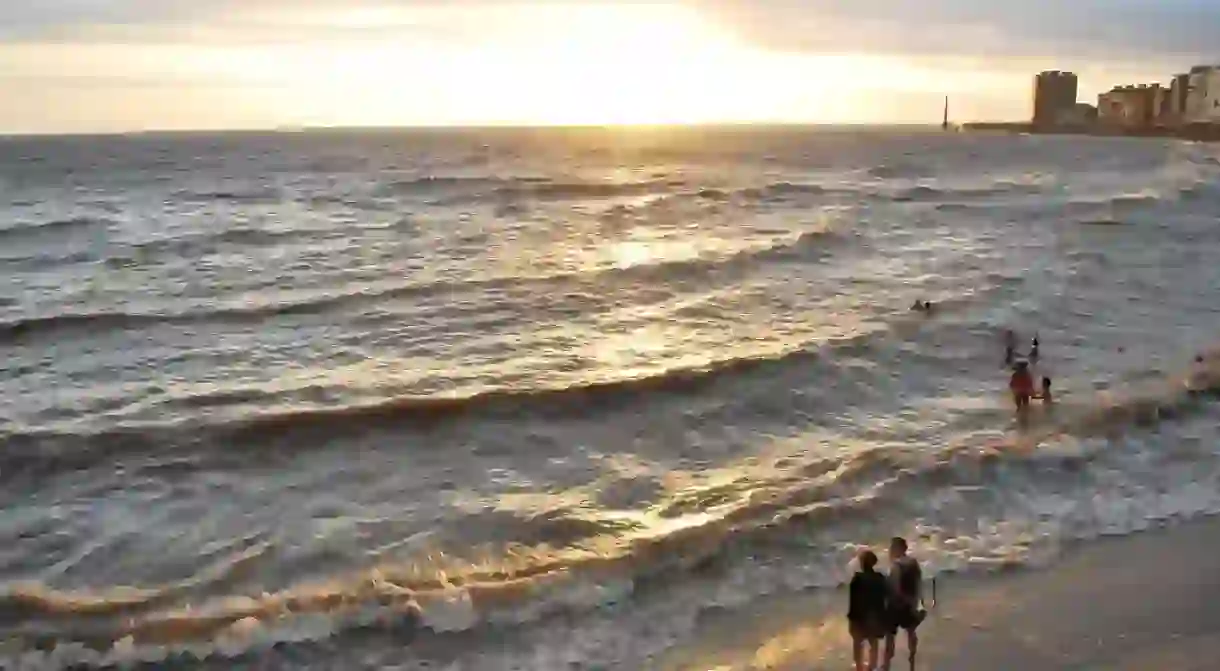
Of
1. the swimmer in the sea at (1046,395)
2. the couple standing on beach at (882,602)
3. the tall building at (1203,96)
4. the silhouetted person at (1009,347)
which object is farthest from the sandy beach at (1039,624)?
the tall building at (1203,96)

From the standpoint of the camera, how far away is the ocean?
1002cm

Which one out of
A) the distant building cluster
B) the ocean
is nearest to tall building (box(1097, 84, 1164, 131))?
the distant building cluster

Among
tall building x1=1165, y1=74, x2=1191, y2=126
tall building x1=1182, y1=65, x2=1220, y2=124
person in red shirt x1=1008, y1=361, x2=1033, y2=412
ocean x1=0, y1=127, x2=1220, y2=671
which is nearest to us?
ocean x1=0, y1=127, x2=1220, y2=671

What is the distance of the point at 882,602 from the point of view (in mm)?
7867

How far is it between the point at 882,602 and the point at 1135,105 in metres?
179

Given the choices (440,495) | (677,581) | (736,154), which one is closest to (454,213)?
(440,495)

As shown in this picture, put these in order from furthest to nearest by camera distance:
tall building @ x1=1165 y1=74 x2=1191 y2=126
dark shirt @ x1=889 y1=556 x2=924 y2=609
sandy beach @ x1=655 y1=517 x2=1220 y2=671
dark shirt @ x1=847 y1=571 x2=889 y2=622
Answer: tall building @ x1=1165 y1=74 x2=1191 y2=126, sandy beach @ x1=655 y1=517 x2=1220 y2=671, dark shirt @ x1=889 y1=556 x2=924 y2=609, dark shirt @ x1=847 y1=571 x2=889 y2=622

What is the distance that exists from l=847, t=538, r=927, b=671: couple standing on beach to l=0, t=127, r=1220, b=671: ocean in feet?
6.60

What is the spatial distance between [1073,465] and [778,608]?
612 centimetres

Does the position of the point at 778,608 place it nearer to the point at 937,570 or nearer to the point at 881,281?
the point at 937,570

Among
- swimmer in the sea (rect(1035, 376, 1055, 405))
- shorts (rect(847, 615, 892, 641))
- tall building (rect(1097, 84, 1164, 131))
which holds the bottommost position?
swimmer in the sea (rect(1035, 376, 1055, 405))

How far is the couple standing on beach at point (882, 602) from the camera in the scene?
25.8 ft

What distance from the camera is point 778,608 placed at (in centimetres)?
994

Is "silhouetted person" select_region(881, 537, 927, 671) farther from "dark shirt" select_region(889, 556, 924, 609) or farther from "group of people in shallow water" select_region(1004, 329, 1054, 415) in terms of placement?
"group of people in shallow water" select_region(1004, 329, 1054, 415)
